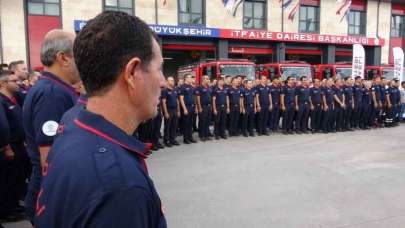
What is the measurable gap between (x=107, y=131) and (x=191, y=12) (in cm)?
2168

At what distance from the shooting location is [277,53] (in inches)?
943

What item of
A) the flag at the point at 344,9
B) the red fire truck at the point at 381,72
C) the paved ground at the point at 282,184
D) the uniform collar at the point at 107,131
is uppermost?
the flag at the point at 344,9

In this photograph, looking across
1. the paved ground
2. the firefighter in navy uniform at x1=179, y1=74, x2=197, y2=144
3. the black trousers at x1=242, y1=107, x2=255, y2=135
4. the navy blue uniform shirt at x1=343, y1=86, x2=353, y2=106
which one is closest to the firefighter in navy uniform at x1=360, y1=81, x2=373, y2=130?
the navy blue uniform shirt at x1=343, y1=86, x2=353, y2=106

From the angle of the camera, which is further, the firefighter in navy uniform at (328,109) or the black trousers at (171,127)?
the firefighter in navy uniform at (328,109)

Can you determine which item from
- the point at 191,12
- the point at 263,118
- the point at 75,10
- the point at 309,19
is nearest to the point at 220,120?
the point at 263,118

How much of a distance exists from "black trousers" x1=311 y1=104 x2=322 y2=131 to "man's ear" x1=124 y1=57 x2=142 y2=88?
10.8m

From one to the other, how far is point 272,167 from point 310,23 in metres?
20.6

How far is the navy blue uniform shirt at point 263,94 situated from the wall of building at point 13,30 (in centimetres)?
1286

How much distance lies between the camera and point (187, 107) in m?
9.68

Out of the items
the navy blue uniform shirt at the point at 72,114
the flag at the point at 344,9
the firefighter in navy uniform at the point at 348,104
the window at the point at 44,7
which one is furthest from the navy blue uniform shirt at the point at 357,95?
the window at the point at 44,7

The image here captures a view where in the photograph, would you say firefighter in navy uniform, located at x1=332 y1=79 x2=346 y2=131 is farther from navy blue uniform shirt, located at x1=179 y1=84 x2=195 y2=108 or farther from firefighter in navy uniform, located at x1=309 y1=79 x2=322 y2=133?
navy blue uniform shirt, located at x1=179 y1=84 x2=195 y2=108

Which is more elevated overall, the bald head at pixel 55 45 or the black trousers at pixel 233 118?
the bald head at pixel 55 45

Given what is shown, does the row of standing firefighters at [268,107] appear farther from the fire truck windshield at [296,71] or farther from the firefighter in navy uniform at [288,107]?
the fire truck windshield at [296,71]

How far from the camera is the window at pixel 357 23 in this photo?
26312 millimetres
